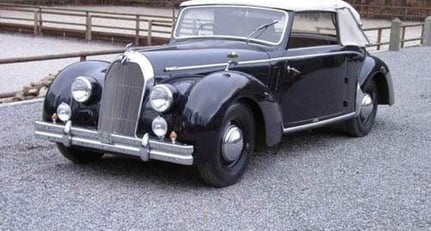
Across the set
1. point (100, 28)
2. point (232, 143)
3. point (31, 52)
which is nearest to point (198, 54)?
point (232, 143)

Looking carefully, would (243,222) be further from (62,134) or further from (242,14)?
(242,14)

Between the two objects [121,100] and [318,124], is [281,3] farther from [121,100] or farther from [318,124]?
[121,100]

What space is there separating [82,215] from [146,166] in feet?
4.83

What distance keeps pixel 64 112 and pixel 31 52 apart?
15373 mm

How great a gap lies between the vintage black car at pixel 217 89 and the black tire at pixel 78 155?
0.4 inches

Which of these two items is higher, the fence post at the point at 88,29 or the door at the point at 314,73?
the door at the point at 314,73

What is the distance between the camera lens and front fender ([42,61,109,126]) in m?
5.64

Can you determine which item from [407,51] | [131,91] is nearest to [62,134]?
[131,91]

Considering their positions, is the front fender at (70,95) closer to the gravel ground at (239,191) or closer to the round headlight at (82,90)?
the round headlight at (82,90)

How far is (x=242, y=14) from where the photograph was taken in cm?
659

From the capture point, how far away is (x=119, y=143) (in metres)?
5.34

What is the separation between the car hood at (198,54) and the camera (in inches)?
217

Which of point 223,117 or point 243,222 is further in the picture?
point 223,117

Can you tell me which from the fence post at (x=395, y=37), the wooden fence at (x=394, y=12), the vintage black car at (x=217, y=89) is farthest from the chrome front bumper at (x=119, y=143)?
the wooden fence at (x=394, y=12)
